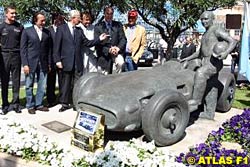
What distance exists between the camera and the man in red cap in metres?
7.02

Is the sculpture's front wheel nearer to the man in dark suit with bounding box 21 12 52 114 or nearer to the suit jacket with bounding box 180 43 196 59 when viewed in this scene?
the man in dark suit with bounding box 21 12 52 114

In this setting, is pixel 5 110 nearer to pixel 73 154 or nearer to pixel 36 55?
pixel 36 55

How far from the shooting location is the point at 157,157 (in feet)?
13.1

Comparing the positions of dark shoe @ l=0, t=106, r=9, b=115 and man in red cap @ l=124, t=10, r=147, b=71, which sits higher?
man in red cap @ l=124, t=10, r=147, b=71

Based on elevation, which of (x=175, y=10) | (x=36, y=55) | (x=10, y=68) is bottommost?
(x=10, y=68)

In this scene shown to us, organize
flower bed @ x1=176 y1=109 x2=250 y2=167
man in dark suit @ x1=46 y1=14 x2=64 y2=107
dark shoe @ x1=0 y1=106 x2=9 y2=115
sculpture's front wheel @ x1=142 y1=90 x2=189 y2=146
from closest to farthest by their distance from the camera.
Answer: flower bed @ x1=176 y1=109 x2=250 y2=167, sculpture's front wheel @ x1=142 y1=90 x2=189 y2=146, dark shoe @ x1=0 y1=106 x2=9 y2=115, man in dark suit @ x1=46 y1=14 x2=64 y2=107

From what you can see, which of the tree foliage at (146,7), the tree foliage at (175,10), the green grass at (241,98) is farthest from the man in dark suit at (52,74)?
the tree foliage at (175,10)

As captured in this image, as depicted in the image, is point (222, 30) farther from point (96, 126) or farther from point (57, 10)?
point (57, 10)

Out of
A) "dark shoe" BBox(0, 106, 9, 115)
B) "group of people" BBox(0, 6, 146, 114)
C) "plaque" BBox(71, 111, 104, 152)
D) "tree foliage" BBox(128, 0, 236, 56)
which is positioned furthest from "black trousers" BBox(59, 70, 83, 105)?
"tree foliage" BBox(128, 0, 236, 56)

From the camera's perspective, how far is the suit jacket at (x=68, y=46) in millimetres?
6406

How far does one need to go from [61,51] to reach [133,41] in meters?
1.37

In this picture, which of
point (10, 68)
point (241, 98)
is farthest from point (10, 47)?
point (241, 98)

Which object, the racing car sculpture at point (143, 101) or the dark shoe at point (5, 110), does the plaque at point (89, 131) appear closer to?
the racing car sculpture at point (143, 101)

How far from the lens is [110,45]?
6746 millimetres
